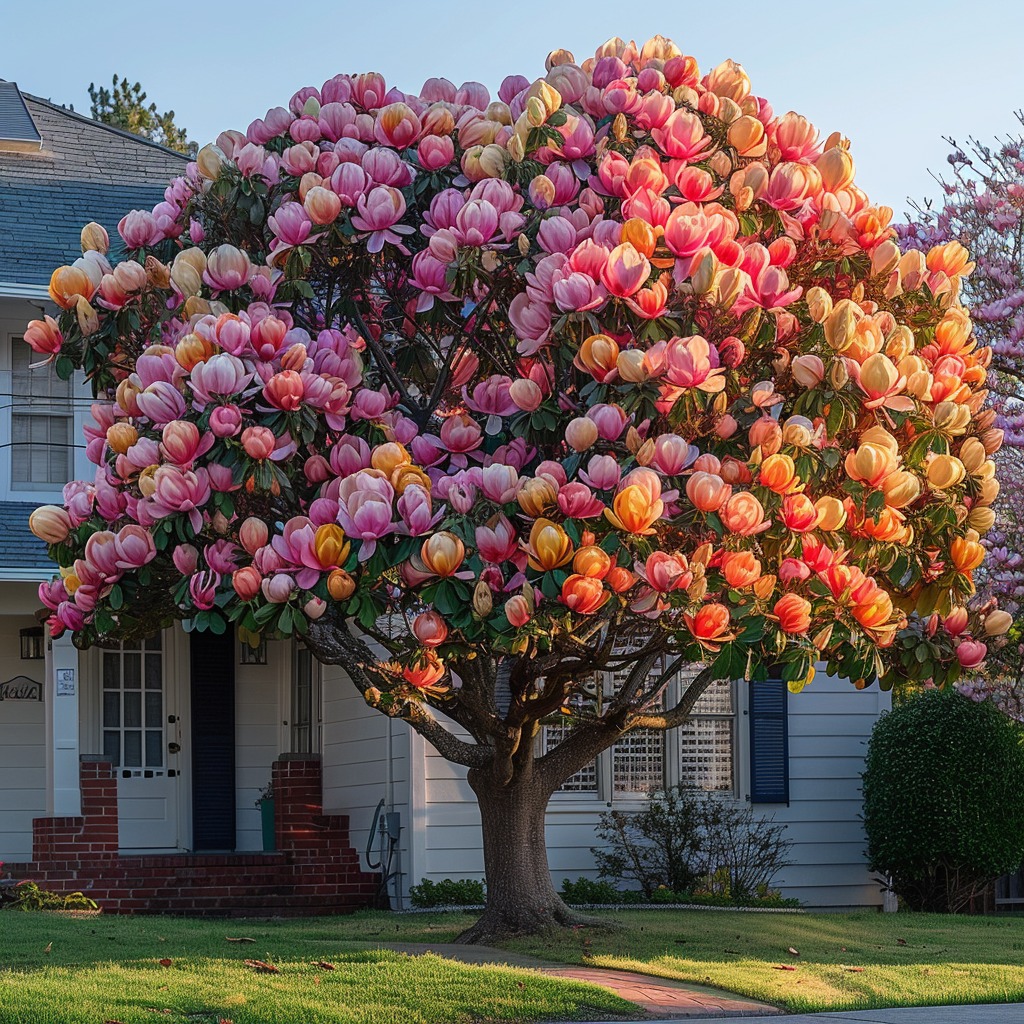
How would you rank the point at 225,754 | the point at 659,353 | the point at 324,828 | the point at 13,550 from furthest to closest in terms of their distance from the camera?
the point at 225,754 → the point at 324,828 → the point at 13,550 → the point at 659,353

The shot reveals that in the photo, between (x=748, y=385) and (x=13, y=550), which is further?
(x=13, y=550)

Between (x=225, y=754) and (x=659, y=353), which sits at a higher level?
(x=659, y=353)

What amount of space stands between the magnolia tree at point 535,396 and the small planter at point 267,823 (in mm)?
5746

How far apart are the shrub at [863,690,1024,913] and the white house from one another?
0.83 m

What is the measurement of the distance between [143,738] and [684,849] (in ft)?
16.9

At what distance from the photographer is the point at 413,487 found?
766 centimetres

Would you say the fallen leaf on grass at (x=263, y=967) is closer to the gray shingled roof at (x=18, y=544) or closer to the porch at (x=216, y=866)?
the porch at (x=216, y=866)

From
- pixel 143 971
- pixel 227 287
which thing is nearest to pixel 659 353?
pixel 227 287

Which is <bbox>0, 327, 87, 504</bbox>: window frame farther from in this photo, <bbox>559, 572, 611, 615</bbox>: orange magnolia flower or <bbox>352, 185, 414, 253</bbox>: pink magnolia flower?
<bbox>559, 572, 611, 615</bbox>: orange magnolia flower

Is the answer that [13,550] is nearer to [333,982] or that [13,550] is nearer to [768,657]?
[333,982]

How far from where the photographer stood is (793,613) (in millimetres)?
7707

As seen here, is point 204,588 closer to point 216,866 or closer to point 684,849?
point 216,866

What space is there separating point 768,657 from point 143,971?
3521mm

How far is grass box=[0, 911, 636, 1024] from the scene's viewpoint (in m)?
7.05
